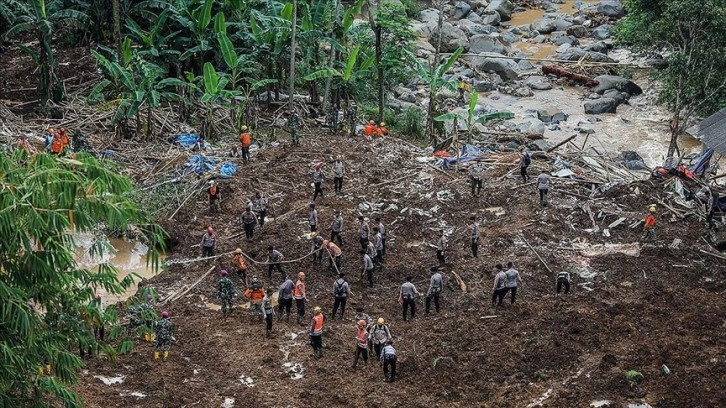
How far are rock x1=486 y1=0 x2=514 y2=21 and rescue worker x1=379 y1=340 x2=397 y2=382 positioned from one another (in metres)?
35.8

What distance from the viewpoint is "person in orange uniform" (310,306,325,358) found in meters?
15.3

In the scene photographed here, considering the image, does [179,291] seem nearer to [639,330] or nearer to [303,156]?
[303,156]

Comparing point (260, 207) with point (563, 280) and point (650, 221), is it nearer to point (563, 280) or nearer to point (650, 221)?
point (563, 280)

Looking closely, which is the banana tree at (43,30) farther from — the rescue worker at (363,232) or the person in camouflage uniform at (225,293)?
the person in camouflage uniform at (225,293)

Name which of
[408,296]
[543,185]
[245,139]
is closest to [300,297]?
[408,296]

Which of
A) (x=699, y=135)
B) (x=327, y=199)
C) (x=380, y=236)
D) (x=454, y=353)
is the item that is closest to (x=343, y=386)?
(x=454, y=353)

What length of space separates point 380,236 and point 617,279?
4.93 meters

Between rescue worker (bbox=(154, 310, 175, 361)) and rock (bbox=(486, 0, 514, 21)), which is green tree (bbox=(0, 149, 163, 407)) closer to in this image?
rescue worker (bbox=(154, 310, 175, 361))

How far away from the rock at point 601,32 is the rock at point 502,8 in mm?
5185

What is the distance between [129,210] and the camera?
9.77 metres

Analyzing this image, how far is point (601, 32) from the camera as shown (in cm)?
4406

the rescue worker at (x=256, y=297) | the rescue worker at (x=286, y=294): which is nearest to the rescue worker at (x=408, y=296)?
the rescue worker at (x=286, y=294)

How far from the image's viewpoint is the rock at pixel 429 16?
151 ft

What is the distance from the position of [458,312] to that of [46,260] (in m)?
9.58
